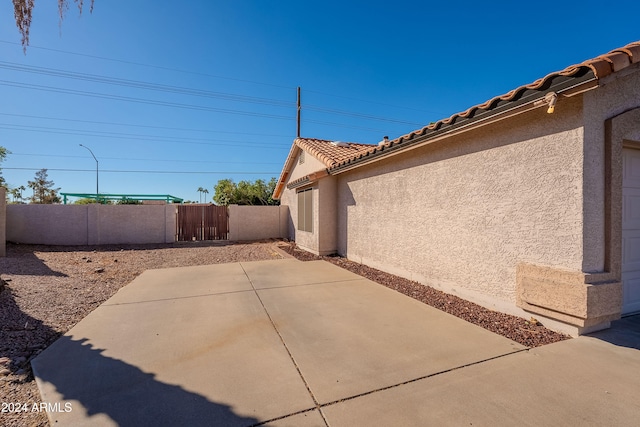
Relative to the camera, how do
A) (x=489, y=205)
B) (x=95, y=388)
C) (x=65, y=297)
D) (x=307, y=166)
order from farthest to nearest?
(x=307, y=166) → (x=65, y=297) → (x=489, y=205) → (x=95, y=388)

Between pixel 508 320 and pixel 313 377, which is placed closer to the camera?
pixel 313 377

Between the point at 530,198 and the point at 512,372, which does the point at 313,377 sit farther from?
the point at 530,198

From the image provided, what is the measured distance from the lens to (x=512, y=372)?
9.70 ft

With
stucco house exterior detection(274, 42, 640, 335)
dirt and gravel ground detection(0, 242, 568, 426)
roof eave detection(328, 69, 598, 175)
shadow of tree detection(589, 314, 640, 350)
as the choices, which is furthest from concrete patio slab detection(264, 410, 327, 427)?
roof eave detection(328, 69, 598, 175)

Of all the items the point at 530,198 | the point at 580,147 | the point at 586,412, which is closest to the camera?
the point at 586,412

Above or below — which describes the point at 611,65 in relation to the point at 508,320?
above

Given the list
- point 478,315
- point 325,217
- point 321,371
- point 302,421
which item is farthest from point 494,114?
point 325,217

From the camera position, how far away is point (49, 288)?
242 inches

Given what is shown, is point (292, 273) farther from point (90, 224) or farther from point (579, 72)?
point (90, 224)

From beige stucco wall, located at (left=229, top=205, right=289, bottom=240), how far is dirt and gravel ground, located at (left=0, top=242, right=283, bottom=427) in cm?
403

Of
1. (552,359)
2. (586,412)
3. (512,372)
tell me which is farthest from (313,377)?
(552,359)

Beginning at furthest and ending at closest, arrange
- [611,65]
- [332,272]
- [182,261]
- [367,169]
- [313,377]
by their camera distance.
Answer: [182,261]
[367,169]
[332,272]
[611,65]
[313,377]

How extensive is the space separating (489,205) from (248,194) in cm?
2674

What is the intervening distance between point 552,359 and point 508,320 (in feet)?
3.79
